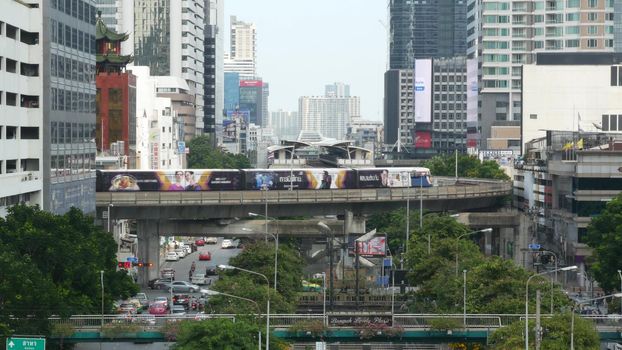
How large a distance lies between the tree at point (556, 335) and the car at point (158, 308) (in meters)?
36.4

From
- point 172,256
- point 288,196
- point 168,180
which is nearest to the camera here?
point 288,196

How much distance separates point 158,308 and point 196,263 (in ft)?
185

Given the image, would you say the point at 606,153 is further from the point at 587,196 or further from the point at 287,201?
the point at 287,201

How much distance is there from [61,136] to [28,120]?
471 centimetres

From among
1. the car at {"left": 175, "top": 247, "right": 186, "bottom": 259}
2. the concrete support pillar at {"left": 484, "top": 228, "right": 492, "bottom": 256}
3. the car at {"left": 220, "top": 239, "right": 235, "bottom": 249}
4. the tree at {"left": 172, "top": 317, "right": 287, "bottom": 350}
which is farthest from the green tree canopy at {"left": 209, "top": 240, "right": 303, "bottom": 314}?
the car at {"left": 220, "top": 239, "right": 235, "bottom": 249}

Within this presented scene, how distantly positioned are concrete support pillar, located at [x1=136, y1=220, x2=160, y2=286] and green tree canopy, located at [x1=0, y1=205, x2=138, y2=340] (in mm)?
41262

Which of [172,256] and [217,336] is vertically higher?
[217,336]

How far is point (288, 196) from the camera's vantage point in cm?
14462

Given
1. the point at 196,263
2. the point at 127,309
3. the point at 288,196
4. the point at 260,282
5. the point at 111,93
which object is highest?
the point at 111,93

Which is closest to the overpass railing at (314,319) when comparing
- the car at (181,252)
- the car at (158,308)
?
the car at (158,308)

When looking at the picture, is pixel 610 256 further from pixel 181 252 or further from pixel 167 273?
pixel 181 252

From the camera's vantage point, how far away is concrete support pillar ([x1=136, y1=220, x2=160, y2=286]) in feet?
443

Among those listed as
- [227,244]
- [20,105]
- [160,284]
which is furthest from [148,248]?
[227,244]

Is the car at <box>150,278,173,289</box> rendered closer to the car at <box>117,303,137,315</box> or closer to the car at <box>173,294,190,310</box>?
the car at <box>173,294,190,310</box>
